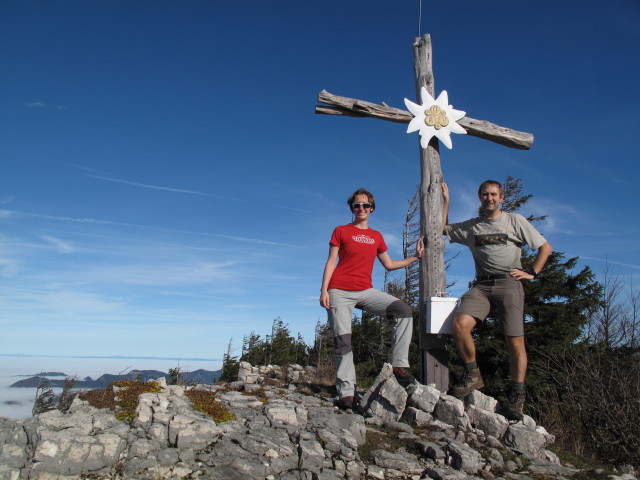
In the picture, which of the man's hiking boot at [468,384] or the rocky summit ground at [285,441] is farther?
the man's hiking boot at [468,384]

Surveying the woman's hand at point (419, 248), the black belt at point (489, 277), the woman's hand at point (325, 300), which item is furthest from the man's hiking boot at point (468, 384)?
the woman's hand at point (325, 300)

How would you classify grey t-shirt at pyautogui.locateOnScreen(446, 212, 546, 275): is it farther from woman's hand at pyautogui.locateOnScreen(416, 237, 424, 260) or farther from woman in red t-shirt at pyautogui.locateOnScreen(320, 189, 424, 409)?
woman in red t-shirt at pyautogui.locateOnScreen(320, 189, 424, 409)

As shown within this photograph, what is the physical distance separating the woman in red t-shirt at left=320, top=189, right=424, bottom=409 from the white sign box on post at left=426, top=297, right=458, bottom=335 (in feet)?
1.70

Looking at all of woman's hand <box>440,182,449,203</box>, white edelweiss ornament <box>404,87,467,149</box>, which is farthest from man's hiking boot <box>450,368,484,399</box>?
white edelweiss ornament <box>404,87,467,149</box>

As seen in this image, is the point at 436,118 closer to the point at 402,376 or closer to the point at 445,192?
the point at 445,192

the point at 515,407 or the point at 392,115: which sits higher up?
the point at 392,115

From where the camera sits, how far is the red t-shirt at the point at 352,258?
584 cm

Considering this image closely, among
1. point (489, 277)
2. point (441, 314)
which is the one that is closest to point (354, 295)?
point (441, 314)

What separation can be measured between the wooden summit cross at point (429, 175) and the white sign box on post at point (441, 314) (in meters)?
0.25

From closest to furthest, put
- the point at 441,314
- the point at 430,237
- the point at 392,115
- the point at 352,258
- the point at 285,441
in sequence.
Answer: the point at 285,441
the point at 352,258
the point at 441,314
the point at 430,237
the point at 392,115

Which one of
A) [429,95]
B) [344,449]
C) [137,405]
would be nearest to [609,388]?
[344,449]

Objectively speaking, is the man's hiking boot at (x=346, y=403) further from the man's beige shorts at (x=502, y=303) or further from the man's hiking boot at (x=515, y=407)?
the man's hiking boot at (x=515, y=407)

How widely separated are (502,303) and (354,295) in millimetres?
1835

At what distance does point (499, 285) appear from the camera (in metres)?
5.67
